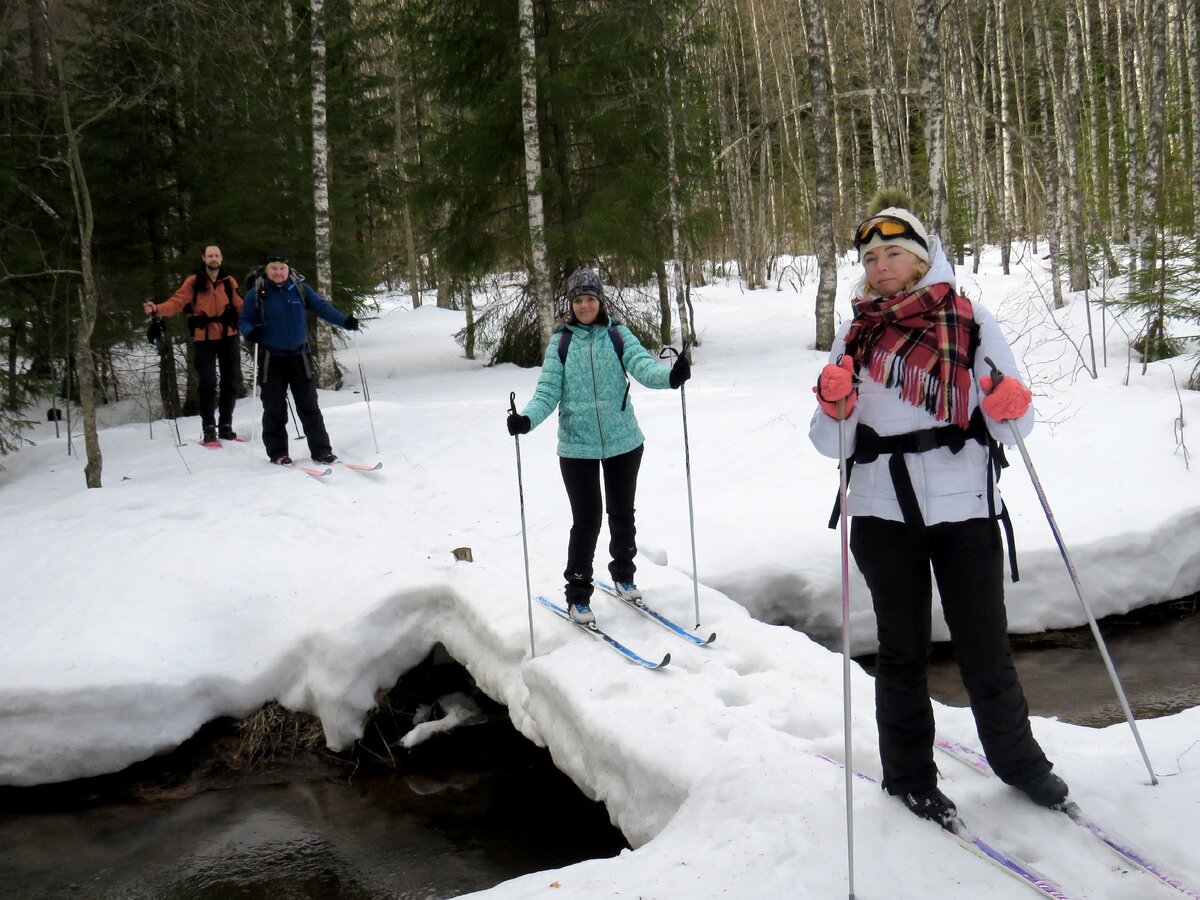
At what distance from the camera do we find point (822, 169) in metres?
14.5

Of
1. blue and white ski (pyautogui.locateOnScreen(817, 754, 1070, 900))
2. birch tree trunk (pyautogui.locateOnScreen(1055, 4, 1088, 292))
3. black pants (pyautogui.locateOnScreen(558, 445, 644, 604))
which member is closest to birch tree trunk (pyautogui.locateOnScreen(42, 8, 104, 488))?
black pants (pyautogui.locateOnScreen(558, 445, 644, 604))

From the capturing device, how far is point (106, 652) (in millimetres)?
5379

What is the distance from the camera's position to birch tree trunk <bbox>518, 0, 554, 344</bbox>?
12.7 meters

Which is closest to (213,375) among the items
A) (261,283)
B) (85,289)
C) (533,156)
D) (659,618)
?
(261,283)

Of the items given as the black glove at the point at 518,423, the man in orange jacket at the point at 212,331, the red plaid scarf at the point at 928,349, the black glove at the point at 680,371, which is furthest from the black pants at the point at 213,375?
the red plaid scarf at the point at 928,349

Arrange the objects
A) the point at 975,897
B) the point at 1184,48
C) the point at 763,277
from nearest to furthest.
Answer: the point at 975,897 → the point at 1184,48 → the point at 763,277

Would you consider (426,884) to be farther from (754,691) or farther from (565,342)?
(565,342)

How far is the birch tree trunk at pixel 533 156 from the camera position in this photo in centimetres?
1266

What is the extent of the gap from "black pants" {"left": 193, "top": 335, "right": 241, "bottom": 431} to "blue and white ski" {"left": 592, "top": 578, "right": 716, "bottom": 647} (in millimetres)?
5602

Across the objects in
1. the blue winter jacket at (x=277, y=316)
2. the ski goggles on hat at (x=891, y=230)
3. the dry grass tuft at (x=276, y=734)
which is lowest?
the dry grass tuft at (x=276, y=734)

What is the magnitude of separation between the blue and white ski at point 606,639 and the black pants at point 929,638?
149cm

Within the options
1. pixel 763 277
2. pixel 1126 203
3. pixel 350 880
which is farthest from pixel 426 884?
pixel 763 277

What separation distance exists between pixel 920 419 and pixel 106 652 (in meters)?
4.80

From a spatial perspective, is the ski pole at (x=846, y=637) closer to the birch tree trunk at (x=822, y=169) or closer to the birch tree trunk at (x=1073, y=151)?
the birch tree trunk at (x=822, y=169)
